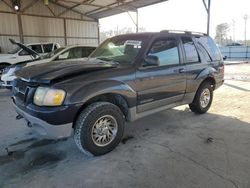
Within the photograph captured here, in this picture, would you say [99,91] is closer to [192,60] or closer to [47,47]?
[192,60]

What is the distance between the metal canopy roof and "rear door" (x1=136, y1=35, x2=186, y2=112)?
35.3 feet

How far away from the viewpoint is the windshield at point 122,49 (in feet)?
12.2

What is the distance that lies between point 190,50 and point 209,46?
33.6 inches

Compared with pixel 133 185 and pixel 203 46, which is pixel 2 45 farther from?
pixel 133 185

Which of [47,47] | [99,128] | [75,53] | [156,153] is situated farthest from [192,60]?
[47,47]

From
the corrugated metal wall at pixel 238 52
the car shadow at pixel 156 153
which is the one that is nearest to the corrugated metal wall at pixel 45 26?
the car shadow at pixel 156 153

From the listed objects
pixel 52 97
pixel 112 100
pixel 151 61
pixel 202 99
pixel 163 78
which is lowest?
pixel 202 99

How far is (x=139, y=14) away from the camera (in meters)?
16.1

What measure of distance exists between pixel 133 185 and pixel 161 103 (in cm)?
178

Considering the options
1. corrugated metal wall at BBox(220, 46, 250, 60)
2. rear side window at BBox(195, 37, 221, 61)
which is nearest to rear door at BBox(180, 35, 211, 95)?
rear side window at BBox(195, 37, 221, 61)

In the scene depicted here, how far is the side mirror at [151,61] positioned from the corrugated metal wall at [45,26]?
1378 cm

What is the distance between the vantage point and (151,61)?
3.54 m

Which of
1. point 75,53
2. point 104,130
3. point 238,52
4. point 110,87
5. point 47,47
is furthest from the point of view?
point 238,52

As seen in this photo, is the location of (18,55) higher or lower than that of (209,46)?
higher
